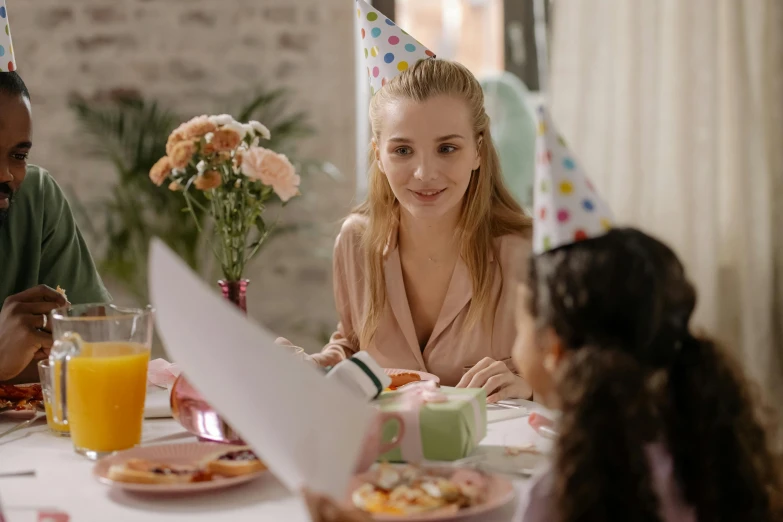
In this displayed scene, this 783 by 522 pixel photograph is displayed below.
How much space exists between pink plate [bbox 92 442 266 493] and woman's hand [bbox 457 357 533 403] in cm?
47

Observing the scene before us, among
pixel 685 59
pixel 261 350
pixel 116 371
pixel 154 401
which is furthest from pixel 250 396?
pixel 685 59

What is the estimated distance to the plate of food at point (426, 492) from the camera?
97cm

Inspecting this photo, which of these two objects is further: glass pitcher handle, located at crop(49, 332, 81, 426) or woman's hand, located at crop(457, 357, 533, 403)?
woman's hand, located at crop(457, 357, 533, 403)

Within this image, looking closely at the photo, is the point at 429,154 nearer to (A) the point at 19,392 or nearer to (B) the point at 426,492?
(A) the point at 19,392

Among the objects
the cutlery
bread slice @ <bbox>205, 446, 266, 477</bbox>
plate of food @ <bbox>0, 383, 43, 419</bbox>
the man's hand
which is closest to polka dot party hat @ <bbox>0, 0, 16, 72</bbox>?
the man's hand

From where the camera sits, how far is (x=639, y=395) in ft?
2.87

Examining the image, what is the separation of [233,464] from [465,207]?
1.05 m

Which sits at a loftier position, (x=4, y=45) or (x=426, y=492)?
(x=4, y=45)

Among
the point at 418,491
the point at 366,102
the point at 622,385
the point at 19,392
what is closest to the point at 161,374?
the point at 19,392

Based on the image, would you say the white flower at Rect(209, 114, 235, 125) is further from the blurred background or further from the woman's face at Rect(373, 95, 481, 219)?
the blurred background

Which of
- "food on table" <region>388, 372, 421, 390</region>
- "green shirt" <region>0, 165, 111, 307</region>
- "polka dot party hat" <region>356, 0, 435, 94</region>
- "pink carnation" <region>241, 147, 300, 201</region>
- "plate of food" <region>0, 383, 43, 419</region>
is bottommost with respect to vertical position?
"plate of food" <region>0, 383, 43, 419</region>

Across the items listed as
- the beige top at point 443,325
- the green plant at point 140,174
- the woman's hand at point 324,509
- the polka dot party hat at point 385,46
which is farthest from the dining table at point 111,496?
the green plant at point 140,174

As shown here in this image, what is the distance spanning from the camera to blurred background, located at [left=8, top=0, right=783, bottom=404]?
3.32 meters

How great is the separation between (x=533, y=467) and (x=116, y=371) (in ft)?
1.87
